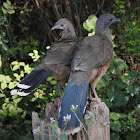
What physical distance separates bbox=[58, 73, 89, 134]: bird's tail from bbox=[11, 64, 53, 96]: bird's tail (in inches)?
12.3

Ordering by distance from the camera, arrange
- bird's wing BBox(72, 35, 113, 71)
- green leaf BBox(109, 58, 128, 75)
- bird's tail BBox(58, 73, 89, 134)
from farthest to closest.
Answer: green leaf BBox(109, 58, 128, 75) < bird's wing BBox(72, 35, 113, 71) < bird's tail BBox(58, 73, 89, 134)

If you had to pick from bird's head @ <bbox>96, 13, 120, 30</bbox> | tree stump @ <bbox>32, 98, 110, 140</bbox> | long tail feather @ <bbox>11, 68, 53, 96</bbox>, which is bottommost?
tree stump @ <bbox>32, 98, 110, 140</bbox>

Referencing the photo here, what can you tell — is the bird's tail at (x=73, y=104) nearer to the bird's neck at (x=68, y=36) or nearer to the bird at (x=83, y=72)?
the bird at (x=83, y=72)

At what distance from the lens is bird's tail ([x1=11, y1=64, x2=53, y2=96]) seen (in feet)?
8.04

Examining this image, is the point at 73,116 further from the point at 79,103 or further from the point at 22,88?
the point at 22,88

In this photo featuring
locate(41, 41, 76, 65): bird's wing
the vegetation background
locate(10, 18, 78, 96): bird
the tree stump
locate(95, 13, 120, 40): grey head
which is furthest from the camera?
the vegetation background

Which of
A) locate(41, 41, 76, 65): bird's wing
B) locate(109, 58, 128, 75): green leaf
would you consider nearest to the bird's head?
locate(41, 41, 76, 65): bird's wing

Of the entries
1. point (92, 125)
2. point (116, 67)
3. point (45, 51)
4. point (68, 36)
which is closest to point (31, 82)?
point (92, 125)

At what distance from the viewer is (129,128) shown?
3916 millimetres

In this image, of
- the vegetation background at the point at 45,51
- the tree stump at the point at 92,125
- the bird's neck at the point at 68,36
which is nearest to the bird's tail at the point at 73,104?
the tree stump at the point at 92,125

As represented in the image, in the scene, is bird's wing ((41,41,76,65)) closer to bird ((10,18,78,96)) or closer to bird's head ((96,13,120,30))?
bird ((10,18,78,96))

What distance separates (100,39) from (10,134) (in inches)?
90.1

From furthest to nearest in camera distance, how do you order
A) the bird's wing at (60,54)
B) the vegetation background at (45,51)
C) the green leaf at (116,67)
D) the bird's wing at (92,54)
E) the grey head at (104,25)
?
the vegetation background at (45,51) → the green leaf at (116,67) → the grey head at (104,25) → the bird's wing at (60,54) → the bird's wing at (92,54)

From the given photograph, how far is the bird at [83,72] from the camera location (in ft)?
7.23
